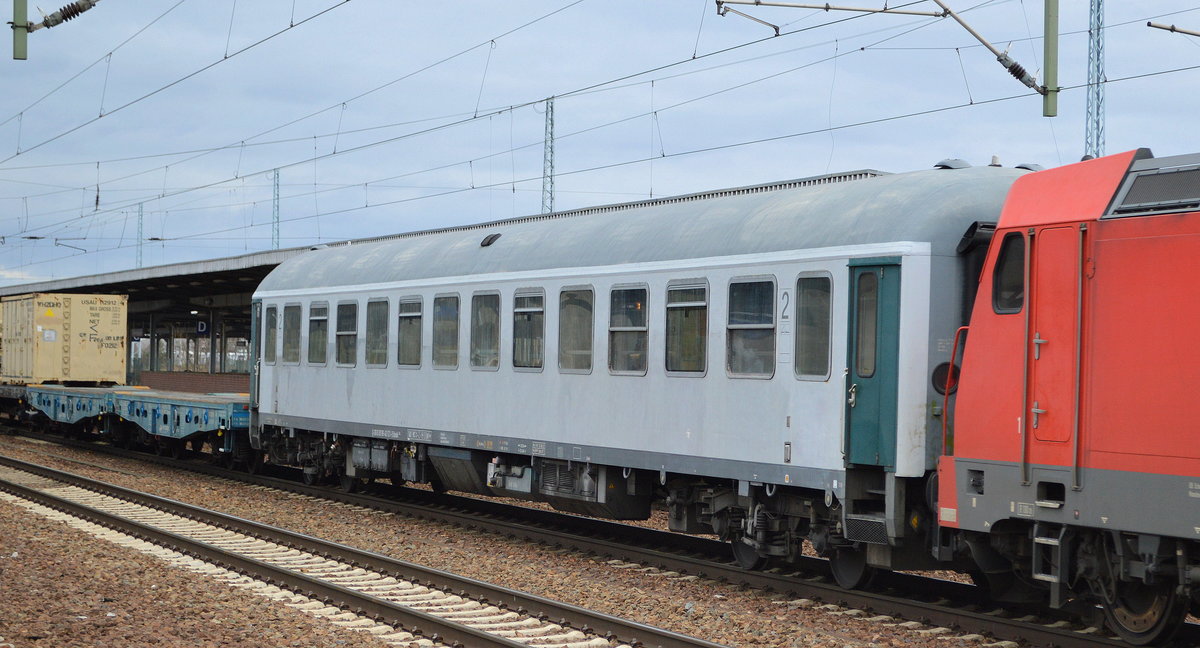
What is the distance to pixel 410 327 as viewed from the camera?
16766mm

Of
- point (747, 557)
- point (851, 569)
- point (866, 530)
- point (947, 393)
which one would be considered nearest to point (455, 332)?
point (747, 557)

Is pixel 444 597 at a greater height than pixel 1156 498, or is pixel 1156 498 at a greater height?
pixel 1156 498

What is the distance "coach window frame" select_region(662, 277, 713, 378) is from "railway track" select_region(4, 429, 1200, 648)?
192 cm

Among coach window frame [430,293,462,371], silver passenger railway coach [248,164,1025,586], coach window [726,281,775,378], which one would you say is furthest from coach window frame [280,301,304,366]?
coach window [726,281,775,378]

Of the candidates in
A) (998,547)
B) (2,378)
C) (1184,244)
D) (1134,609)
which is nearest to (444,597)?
(998,547)

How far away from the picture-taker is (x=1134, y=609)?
8.44m

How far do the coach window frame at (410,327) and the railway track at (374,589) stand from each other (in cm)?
303

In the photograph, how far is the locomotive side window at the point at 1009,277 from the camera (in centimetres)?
910

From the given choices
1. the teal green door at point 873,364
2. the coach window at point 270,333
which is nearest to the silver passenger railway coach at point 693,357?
the teal green door at point 873,364

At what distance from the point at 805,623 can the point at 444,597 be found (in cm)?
324

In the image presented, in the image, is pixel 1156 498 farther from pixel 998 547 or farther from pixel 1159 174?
pixel 1159 174

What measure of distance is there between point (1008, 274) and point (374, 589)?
6293mm

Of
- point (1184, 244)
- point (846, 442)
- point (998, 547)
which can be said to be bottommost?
point (998, 547)

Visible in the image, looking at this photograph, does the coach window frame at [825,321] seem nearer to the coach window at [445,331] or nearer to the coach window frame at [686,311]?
the coach window frame at [686,311]
